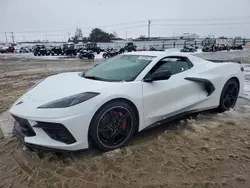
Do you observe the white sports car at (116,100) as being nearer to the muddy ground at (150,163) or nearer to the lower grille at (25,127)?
the lower grille at (25,127)

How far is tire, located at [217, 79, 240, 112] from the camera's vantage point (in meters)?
4.65

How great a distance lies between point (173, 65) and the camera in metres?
4.07

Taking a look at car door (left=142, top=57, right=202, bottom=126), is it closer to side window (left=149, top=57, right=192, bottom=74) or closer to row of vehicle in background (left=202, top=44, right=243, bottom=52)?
side window (left=149, top=57, right=192, bottom=74)

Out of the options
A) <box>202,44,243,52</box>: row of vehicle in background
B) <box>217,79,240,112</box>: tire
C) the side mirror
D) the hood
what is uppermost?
the side mirror

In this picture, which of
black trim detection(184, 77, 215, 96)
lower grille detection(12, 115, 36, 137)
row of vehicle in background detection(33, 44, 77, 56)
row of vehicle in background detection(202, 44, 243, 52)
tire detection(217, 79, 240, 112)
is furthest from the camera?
row of vehicle in background detection(202, 44, 243, 52)

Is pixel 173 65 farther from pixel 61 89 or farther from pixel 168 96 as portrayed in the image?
pixel 61 89

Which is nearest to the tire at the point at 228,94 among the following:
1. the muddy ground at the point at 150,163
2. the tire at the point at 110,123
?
the muddy ground at the point at 150,163

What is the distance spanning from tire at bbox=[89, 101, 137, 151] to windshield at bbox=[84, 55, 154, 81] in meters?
0.50

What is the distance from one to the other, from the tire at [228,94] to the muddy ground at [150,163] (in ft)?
2.73

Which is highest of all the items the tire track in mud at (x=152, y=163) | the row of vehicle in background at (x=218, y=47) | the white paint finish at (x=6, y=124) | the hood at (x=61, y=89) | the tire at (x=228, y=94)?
the hood at (x=61, y=89)

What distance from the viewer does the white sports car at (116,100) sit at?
2.83 metres

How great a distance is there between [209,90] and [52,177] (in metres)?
2.94

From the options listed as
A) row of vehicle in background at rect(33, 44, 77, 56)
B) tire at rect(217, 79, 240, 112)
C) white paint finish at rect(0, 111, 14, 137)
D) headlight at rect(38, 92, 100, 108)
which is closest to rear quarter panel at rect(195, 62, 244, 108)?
tire at rect(217, 79, 240, 112)

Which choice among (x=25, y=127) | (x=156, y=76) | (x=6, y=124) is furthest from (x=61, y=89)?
(x=6, y=124)
